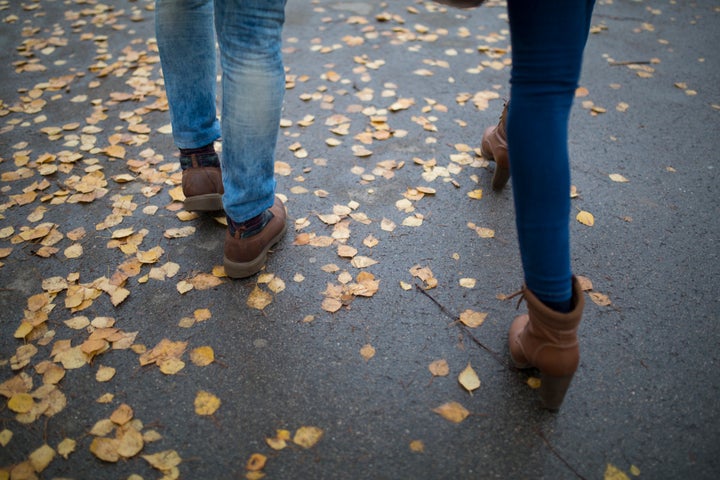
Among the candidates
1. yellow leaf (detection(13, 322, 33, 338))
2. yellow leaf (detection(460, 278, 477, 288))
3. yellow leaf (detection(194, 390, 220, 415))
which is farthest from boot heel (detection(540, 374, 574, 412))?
yellow leaf (detection(13, 322, 33, 338))

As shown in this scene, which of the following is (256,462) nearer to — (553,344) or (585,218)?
(553,344)

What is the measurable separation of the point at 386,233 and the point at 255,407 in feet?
3.28

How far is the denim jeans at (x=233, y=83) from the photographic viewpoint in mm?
1516

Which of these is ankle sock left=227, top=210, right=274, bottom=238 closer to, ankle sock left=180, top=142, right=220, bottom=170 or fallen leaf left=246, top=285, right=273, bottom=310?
fallen leaf left=246, top=285, right=273, bottom=310

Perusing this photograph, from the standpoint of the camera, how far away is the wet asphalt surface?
1.43 metres

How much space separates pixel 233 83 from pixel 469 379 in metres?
1.28

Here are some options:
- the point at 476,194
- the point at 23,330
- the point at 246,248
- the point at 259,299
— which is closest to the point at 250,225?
the point at 246,248

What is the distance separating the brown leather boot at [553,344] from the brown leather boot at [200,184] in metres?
1.47

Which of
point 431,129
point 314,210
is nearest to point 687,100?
point 431,129

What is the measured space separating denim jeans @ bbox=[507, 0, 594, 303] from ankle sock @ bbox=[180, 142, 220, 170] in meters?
1.45

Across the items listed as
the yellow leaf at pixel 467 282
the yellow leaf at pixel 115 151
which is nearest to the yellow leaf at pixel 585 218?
the yellow leaf at pixel 467 282

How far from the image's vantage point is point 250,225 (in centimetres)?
194

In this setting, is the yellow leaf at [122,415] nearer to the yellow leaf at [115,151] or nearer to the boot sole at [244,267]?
the boot sole at [244,267]

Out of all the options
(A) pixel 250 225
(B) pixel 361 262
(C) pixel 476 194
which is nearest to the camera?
(A) pixel 250 225
